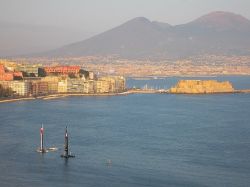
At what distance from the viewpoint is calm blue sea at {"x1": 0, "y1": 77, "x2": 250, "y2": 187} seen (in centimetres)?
1230

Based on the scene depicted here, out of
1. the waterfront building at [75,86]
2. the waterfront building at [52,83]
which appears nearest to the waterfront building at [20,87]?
the waterfront building at [52,83]

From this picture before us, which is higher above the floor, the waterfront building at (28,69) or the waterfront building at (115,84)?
the waterfront building at (28,69)

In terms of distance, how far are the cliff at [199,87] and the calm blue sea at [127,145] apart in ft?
26.3

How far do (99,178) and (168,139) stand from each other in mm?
4425

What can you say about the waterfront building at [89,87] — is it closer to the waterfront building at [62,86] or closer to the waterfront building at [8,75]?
the waterfront building at [62,86]

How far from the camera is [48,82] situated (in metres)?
30.5

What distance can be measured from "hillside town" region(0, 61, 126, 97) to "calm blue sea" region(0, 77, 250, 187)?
3366mm

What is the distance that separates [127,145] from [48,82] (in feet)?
50.5

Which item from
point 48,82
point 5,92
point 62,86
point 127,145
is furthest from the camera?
point 62,86

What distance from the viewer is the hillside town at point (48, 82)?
93.3 ft

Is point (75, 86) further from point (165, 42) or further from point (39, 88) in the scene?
point (165, 42)

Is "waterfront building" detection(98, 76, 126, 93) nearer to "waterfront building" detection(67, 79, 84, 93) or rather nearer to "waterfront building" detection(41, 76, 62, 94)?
"waterfront building" detection(67, 79, 84, 93)

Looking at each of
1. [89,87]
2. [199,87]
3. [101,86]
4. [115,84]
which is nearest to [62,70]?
[115,84]

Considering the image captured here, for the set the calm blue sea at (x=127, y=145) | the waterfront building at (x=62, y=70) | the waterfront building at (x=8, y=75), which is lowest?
the calm blue sea at (x=127, y=145)
